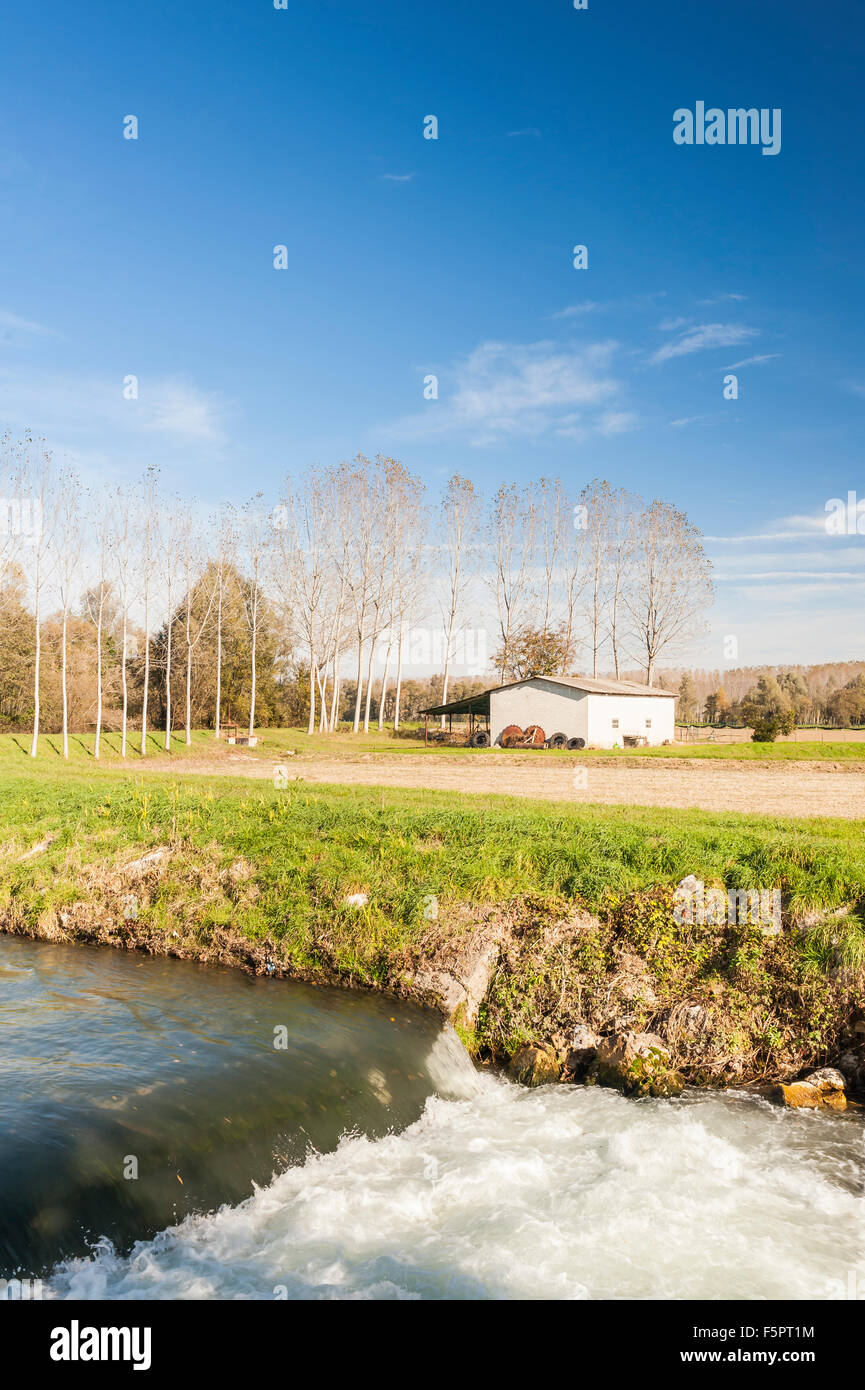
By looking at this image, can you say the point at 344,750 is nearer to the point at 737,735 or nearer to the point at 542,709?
the point at 542,709

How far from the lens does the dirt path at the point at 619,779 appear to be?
59.1 feet

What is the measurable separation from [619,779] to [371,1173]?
20083 mm

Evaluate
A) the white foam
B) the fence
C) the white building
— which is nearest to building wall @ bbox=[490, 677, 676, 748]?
the white building

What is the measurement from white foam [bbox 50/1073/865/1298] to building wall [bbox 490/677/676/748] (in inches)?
1446

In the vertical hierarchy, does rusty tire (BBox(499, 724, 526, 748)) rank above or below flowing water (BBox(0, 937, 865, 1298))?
above

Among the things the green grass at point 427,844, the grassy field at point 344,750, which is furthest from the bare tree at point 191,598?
the green grass at point 427,844

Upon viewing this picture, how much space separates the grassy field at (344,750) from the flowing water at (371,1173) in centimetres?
2572

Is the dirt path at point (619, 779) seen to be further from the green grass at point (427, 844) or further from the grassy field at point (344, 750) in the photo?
the green grass at point (427, 844)

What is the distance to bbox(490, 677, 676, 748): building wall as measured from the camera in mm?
44000

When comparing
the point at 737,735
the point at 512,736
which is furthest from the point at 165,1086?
the point at 737,735

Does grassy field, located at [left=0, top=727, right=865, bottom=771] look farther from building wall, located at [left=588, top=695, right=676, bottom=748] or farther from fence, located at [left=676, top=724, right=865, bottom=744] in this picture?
fence, located at [left=676, top=724, right=865, bottom=744]
